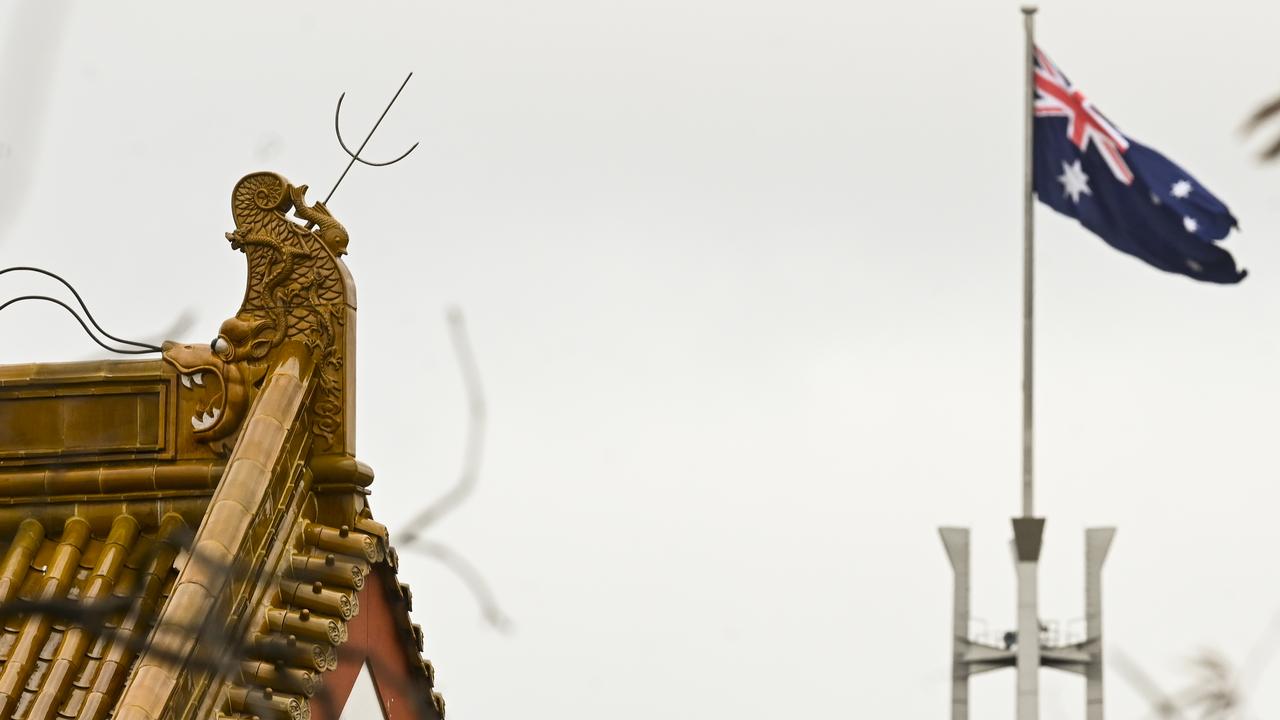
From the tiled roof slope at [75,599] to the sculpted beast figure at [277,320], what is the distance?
0.69 meters

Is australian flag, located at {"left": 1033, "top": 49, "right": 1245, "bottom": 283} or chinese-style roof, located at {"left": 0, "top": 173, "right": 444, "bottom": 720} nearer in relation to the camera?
chinese-style roof, located at {"left": 0, "top": 173, "right": 444, "bottom": 720}

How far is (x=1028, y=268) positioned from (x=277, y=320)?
12.1 m

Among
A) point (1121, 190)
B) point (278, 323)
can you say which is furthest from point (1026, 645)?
point (278, 323)

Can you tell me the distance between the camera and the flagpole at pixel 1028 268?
827 inches

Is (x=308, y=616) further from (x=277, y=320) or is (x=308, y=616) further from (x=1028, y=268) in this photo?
(x=1028, y=268)

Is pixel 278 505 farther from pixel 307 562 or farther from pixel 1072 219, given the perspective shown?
pixel 1072 219

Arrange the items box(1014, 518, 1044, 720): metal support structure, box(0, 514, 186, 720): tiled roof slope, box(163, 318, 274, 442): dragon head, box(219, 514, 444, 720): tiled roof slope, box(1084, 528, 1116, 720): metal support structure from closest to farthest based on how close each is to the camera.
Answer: box(0, 514, 186, 720): tiled roof slope → box(219, 514, 444, 720): tiled roof slope → box(163, 318, 274, 442): dragon head → box(1084, 528, 1116, 720): metal support structure → box(1014, 518, 1044, 720): metal support structure

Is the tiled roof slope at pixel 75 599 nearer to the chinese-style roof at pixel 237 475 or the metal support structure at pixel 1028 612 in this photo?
the chinese-style roof at pixel 237 475

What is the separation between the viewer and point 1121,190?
21453mm

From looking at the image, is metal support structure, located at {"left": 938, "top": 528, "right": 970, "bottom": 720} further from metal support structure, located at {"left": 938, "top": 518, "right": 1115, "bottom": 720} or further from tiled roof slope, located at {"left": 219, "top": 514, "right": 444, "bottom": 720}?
tiled roof slope, located at {"left": 219, "top": 514, "right": 444, "bottom": 720}

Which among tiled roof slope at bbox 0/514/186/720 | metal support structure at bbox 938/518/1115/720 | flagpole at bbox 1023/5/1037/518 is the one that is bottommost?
tiled roof slope at bbox 0/514/186/720

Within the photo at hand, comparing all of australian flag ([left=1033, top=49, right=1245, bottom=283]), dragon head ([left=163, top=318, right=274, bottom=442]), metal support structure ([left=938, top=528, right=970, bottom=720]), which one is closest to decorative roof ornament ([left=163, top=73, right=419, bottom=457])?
dragon head ([left=163, top=318, right=274, bottom=442])

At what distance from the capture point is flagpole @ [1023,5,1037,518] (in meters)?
21.0

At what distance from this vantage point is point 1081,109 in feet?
73.0
